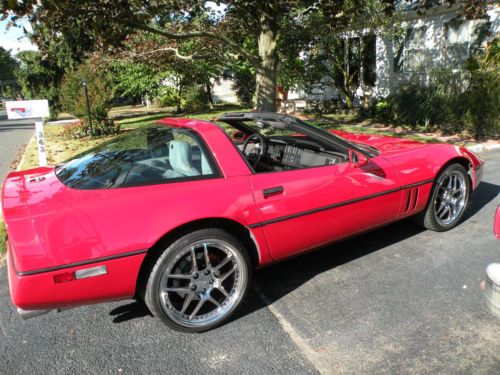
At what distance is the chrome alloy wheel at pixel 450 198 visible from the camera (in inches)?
157

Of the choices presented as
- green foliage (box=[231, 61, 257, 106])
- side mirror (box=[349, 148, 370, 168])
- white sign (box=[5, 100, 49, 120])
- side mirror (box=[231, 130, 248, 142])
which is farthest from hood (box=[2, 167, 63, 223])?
green foliage (box=[231, 61, 257, 106])

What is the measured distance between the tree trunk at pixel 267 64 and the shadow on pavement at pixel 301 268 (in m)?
6.91

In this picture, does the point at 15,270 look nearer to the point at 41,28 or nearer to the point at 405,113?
the point at 41,28

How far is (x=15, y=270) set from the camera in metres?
2.20

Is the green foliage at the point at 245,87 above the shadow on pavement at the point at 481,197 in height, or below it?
above

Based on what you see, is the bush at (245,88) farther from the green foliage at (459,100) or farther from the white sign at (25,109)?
the white sign at (25,109)

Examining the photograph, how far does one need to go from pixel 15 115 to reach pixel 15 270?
4.00 metres

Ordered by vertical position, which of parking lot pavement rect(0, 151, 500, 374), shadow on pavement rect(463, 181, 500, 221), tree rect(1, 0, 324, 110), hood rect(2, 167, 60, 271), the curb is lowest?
parking lot pavement rect(0, 151, 500, 374)

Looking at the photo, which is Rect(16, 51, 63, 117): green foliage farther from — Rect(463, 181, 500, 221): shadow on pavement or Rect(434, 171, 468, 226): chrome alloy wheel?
Rect(434, 171, 468, 226): chrome alloy wheel

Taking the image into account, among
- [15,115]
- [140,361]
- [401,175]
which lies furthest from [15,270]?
[15,115]

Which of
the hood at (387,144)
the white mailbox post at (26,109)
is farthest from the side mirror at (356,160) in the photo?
the white mailbox post at (26,109)

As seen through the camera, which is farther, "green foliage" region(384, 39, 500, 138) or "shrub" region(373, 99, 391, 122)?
"shrub" region(373, 99, 391, 122)

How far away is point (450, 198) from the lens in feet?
13.3

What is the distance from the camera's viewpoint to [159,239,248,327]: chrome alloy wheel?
255cm
